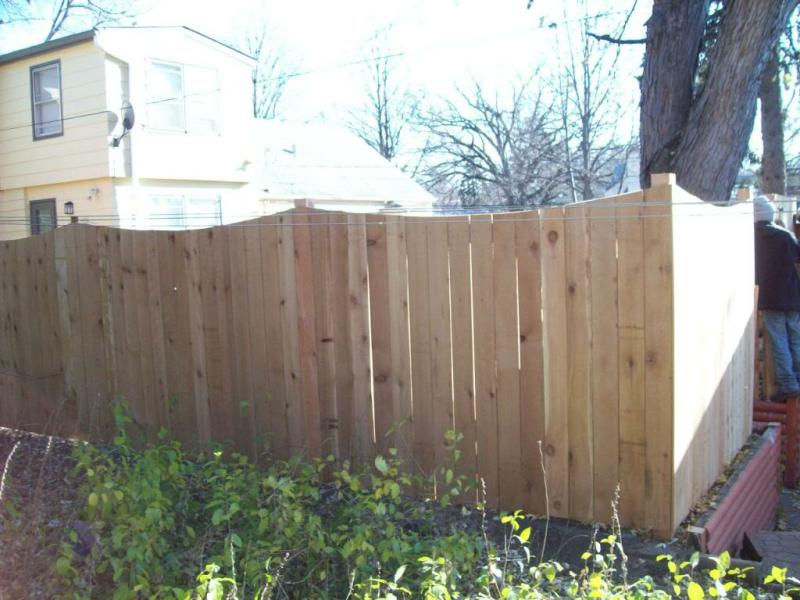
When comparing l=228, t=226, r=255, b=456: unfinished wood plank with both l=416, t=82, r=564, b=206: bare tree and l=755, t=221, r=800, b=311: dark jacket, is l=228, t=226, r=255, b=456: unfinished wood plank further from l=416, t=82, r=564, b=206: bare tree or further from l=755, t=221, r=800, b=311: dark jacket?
l=416, t=82, r=564, b=206: bare tree

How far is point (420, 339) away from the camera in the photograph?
445cm

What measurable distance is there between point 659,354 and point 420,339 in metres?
1.33

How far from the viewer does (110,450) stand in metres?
5.69

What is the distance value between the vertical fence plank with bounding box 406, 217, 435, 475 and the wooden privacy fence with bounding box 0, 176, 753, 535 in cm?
1

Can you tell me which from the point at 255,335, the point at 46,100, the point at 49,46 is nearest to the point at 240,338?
the point at 255,335

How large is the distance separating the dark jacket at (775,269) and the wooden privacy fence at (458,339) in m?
0.66

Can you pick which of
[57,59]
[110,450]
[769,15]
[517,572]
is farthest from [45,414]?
[57,59]

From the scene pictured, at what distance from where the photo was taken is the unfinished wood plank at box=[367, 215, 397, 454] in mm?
4547

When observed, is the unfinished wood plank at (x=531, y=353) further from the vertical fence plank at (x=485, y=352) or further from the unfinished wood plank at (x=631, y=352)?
the unfinished wood plank at (x=631, y=352)

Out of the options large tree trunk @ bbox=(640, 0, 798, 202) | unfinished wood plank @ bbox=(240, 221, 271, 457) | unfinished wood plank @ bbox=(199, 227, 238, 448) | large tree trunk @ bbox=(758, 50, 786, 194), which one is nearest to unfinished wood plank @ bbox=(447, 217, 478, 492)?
unfinished wood plank @ bbox=(240, 221, 271, 457)

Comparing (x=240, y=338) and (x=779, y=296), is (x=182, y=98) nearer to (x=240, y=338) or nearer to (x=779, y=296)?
(x=240, y=338)

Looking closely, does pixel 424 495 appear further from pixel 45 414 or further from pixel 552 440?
pixel 45 414

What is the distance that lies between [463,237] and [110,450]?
10.5 ft

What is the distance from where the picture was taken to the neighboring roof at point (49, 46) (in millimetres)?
14156
